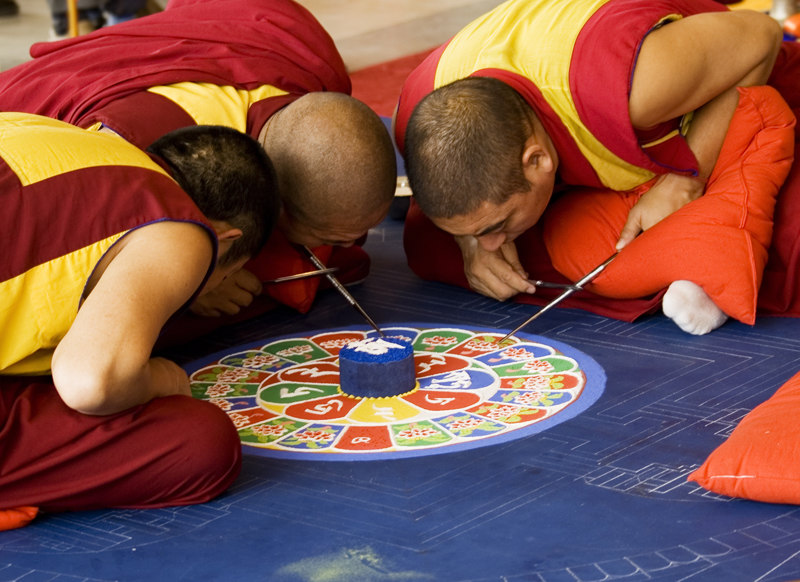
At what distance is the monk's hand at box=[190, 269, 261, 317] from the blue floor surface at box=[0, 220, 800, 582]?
86 centimetres

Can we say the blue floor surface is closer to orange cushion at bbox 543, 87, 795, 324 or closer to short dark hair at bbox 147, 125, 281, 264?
orange cushion at bbox 543, 87, 795, 324

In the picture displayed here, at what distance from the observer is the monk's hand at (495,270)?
3.12m

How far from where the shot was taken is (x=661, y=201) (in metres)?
3.04

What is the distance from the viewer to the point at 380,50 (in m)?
7.47

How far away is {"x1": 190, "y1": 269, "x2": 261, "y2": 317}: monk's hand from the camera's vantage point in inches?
118

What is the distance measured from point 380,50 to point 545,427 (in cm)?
550

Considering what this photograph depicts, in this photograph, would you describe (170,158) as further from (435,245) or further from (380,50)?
(380,50)

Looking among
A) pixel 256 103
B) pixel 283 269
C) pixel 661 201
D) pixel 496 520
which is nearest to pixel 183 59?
pixel 256 103

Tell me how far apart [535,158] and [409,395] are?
74cm

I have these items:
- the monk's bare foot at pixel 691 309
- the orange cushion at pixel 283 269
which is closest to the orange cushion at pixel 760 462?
the monk's bare foot at pixel 691 309

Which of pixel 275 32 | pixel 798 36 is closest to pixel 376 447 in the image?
pixel 275 32

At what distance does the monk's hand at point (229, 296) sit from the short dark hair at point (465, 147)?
0.57m

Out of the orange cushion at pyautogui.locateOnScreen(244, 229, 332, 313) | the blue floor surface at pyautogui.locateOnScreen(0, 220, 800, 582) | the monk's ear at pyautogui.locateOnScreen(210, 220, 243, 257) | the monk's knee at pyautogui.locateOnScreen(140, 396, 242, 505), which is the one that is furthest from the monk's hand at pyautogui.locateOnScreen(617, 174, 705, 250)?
the monk's knee at pyautogui.locateOnScreen(140, 396, 242, 505)

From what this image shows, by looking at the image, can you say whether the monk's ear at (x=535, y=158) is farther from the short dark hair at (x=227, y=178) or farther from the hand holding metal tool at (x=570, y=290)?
the short dark hair at (x=227, y=178)
